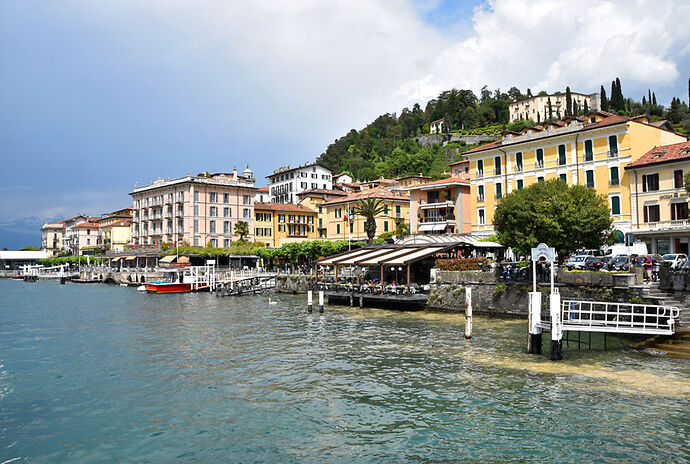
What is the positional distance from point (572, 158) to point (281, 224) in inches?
2399

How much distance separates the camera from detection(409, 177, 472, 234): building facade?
65.9 metres

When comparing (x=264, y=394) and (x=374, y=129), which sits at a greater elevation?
(x=374, y=129)

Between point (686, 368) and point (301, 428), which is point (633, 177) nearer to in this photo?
point (686, 368)

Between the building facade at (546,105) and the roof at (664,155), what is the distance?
112464mm

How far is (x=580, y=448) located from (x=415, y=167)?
128 m

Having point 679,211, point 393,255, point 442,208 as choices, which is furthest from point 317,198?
point 679,211

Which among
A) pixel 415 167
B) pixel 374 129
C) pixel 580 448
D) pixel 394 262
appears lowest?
pixel 580 448

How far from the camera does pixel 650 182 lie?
150ft

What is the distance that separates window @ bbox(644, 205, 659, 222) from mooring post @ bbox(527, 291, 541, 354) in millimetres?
30199

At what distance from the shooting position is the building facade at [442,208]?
216 ft

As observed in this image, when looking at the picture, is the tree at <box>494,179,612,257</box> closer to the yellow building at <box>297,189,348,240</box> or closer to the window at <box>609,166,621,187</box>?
the window at <box>609,166,621,187</box>

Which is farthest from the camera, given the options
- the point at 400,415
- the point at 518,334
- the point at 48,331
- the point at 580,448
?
the point at 48,331

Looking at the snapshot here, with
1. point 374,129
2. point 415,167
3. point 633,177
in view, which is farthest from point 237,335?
point 374,129

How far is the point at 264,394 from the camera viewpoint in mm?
17375
